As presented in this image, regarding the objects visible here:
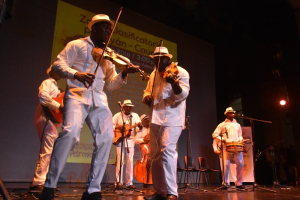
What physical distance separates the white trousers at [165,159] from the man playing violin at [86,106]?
0.80m

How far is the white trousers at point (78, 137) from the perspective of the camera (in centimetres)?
252

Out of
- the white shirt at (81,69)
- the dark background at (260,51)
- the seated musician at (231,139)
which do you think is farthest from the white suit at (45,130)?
the dark background at (260,51)

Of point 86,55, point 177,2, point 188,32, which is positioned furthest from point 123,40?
point 86,55

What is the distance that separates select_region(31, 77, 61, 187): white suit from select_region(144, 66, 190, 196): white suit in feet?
5.74

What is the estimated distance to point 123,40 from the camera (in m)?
8.73

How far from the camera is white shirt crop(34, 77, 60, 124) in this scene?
4.23 meters

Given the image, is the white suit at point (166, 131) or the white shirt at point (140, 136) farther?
the white shirt at point (140, 136)

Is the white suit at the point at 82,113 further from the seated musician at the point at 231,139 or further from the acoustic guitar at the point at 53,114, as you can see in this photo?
the seated musician at the point at 231,139

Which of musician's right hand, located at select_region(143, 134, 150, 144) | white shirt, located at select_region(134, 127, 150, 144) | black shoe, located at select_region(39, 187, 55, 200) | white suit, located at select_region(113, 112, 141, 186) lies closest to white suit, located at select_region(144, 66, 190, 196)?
black shoe, located at select_region(39, 187, 55, 200)

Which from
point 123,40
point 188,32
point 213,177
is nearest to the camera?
point 123,40

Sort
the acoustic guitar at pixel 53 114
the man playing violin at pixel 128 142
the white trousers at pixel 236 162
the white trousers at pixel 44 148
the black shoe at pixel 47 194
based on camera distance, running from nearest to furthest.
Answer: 1. the black shoe at pixel 47 194
2. the white trousers at pixel 44 148
3. the acoustic guitar at pixel 53 114
4. the man playing violin at pixel 128 142
5. the white trousers at pixel 236 162

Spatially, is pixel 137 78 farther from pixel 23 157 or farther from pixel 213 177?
pixel 213 177

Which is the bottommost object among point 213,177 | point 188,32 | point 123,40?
point 213,177

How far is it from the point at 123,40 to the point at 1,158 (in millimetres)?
4969
